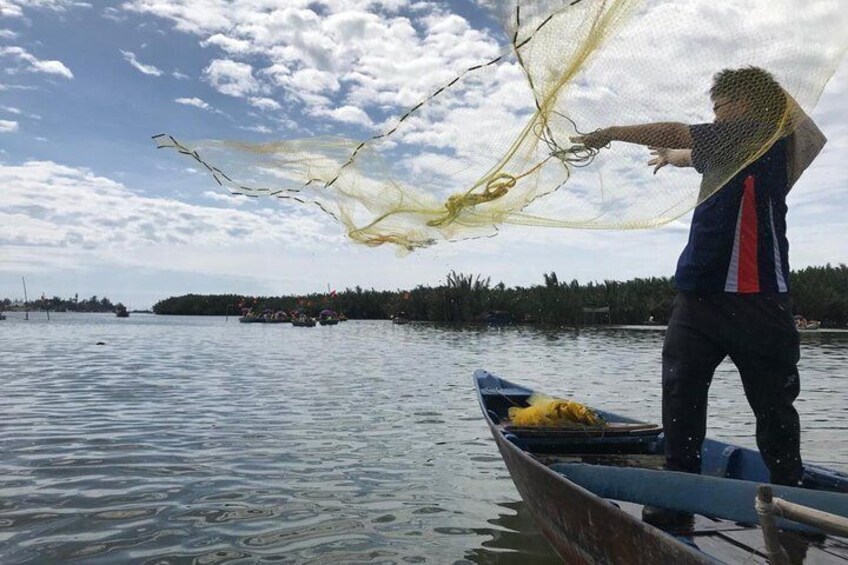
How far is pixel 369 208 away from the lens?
561 centimetres

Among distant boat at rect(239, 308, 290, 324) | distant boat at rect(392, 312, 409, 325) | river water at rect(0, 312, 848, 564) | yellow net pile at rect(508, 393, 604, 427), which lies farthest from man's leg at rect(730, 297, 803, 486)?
distant boat at rect(239, 308, 290, 324)

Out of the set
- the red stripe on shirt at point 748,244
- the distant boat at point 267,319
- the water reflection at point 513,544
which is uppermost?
the red stripe on shirt at point 748,244

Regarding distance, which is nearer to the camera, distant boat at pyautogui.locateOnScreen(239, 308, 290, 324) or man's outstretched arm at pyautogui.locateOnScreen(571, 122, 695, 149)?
man's outstretched arm at pyautogui.locateOnScreen(571, 122, 695, 149)

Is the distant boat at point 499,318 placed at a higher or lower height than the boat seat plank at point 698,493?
higher

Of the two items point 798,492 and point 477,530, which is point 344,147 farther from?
point 798,492

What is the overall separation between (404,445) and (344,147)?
4.47m

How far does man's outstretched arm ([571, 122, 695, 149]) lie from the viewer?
3.61m

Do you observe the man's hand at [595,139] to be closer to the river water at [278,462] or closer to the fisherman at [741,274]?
the fisherman at [741,274]

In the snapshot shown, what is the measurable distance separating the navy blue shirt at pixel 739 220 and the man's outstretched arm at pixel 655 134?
2.8 inches

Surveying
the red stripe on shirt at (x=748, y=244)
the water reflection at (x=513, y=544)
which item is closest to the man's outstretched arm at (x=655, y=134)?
the red stripe on shirt at (x=748, y=244)

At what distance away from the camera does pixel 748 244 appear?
3.49 metres

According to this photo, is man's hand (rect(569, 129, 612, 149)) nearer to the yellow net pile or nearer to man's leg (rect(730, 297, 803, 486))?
Answer: man's leg (rect(730, 297, 803, 486))

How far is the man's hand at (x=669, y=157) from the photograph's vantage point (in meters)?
3.77

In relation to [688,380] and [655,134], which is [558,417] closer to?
[688,380]
